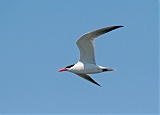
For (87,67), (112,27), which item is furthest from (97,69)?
(112,27)

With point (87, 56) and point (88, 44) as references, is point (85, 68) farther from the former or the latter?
point (88, 44)

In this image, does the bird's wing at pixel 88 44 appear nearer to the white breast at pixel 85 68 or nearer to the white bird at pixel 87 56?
the white bird at pixel 87 56

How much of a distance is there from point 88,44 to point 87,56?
0.69 m

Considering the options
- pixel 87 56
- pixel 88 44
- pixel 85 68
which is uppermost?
pixel 88 44

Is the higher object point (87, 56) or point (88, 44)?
point (88, 44)

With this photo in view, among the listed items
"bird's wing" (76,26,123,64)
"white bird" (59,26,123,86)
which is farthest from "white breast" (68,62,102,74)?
"bird's wing" (76,26,123,64)

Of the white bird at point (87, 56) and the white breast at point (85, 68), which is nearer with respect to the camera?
the white bird at point (87, 56)

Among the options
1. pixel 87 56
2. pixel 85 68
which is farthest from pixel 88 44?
pixel 85 68

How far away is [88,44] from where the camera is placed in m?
21.1

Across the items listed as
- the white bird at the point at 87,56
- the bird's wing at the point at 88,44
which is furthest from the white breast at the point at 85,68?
the bird's wing at the point at 88,44

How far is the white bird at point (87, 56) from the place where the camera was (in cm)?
2066

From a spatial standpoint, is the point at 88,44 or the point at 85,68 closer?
the point at 88,44

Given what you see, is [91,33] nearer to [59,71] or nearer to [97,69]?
[97,69]

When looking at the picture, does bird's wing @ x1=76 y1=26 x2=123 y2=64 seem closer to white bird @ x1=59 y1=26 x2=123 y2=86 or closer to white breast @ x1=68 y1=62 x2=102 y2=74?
white bird @ x1=59 y1=26 x2=123 y2=86
